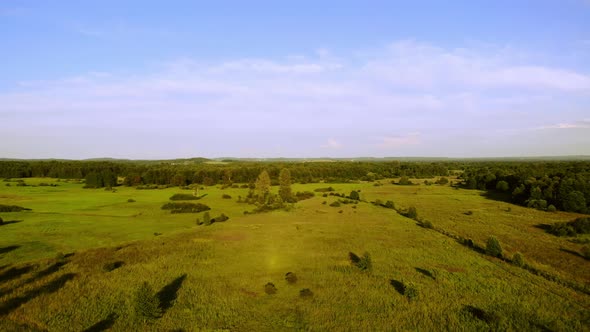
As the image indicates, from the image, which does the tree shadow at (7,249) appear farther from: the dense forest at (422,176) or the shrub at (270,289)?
the dense forest at (422,176)

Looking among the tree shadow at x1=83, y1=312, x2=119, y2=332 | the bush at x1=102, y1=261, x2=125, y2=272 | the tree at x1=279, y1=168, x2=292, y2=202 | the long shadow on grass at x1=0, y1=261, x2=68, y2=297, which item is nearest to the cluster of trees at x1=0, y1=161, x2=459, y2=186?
the tree at x1=279, y1=168, x2=292, y2=202

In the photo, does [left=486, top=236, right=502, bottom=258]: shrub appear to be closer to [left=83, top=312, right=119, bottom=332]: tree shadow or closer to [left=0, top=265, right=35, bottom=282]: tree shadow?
[left=83, top=312, right=119, bottom=332]: tree shadow

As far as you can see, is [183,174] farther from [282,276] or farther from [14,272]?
[282,276]

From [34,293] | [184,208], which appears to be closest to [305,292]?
[34,293]

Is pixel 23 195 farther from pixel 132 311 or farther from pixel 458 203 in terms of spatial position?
pixel 458 203

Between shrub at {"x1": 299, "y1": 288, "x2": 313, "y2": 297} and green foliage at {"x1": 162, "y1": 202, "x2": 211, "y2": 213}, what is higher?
shrub at {"x1": 299, "y1": 288, "x2": 313, "y2": 297}

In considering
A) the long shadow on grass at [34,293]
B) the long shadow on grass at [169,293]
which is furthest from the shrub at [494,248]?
the long shadow on grass at [34,293]
